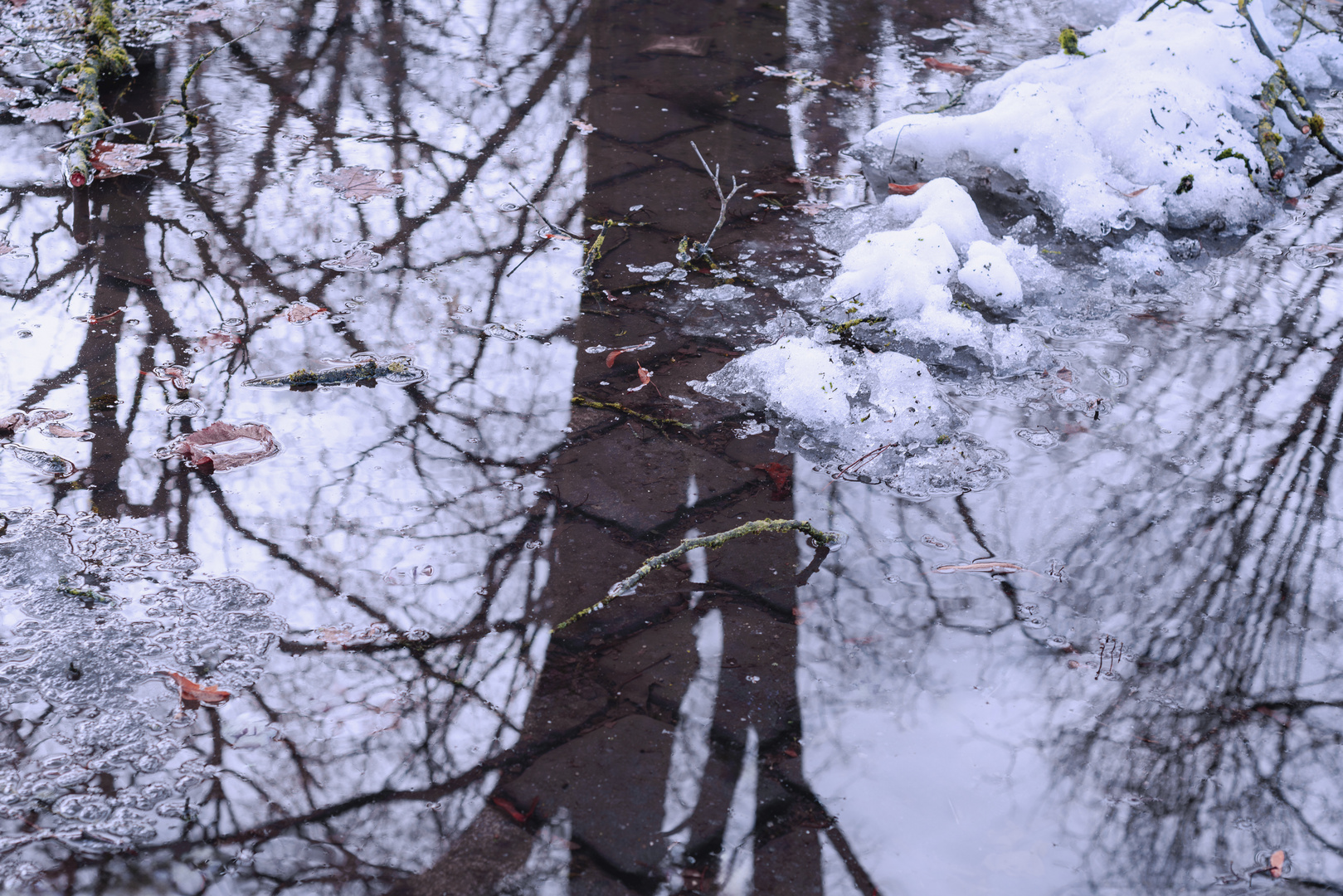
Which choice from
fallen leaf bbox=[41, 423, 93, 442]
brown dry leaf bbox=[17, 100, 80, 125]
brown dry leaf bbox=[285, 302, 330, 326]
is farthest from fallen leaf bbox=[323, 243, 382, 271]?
brown dry leaf bbox=[17, 100, 80, 125]

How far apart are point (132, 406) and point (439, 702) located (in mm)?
1253

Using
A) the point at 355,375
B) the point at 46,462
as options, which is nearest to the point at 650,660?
the point at 355,375

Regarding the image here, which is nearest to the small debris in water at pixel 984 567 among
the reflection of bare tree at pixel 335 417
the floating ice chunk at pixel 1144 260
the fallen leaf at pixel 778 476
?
the fallen leaf at pixel 778 476

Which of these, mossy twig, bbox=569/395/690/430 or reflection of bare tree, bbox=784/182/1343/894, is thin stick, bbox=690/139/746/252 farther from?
reflection of bare tree, bbox=784/182/1343/894

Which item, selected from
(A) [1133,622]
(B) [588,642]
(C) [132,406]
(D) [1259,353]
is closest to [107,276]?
(C) [132,406]

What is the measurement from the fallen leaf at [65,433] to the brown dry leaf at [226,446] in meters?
0.21

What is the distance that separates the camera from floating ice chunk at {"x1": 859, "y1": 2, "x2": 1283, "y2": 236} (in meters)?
3.49

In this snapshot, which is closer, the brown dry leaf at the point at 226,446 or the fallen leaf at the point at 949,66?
the brown dry leaf at the point at 226,446

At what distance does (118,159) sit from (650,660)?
2.97 m

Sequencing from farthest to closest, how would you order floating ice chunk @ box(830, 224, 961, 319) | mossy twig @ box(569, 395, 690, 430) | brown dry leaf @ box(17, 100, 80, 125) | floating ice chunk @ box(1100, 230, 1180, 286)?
brown dry leaf @ box(17, 100, 80, 125)
floating ice chunk @ box(1100, 230, 1180, 286)
floating ice chunk @ box(830, 224, 961, 319)
mossy twig @ box(569, 395, 690, 430)

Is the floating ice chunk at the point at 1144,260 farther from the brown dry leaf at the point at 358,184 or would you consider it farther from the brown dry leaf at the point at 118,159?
the brown dry leaf at the point at 118,159

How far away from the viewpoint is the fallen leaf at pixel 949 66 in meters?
4.64

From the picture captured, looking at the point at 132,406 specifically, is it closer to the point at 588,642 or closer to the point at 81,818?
the point at 81,818

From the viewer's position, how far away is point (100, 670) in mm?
1742
